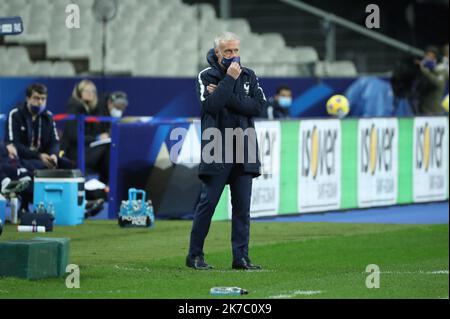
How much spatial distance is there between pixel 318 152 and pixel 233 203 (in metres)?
7.94

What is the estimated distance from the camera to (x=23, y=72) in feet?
86.7

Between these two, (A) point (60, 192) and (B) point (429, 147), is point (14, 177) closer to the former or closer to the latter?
(A) point (60, 192)

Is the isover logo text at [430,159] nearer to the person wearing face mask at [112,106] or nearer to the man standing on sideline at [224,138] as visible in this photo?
the person wearing face mask at [112,106]

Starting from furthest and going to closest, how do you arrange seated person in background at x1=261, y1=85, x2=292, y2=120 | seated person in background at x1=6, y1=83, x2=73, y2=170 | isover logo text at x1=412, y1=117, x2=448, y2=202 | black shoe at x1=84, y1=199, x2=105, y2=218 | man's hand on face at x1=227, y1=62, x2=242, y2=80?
seated person in background at x1=261, y1=85, x2=292, y2=120, isover logo text at x1=412, y1=117, x2=448, y2=202, black shoe at x1=84, y1=199, x2=105, y2=218, seated person in background at x1=6, y1=83, x2=73, y2=170, man's hand on face at x1=227, y1=62, x2=242, y2=80

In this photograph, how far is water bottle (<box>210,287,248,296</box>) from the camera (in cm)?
1026

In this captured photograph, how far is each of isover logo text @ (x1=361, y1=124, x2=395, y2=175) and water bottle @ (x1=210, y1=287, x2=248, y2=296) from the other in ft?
35.9

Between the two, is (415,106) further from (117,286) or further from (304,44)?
(117,286)

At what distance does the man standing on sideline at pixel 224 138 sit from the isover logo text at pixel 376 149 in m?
8.92

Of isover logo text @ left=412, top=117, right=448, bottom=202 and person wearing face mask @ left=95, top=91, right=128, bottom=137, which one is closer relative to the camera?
person wearing face mask @ left=95, top=91, right=128, bottom=137

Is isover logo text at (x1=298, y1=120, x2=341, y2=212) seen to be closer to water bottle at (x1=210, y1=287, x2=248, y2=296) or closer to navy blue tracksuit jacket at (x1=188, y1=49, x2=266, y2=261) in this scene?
navy blue tracksuit jacket at (x1=188, y1=49, x2=266, y2=261)

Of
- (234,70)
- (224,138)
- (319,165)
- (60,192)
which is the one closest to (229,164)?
(224,138)

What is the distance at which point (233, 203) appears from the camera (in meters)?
12.4

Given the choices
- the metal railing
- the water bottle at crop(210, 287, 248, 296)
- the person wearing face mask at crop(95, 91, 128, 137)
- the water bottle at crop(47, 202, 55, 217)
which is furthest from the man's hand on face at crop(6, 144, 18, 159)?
the metal railing
